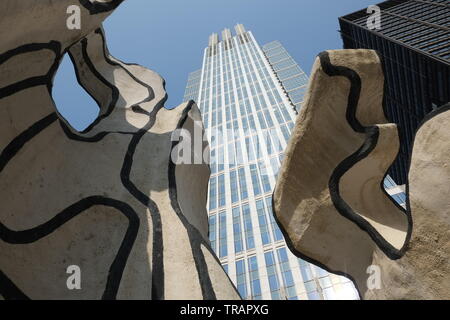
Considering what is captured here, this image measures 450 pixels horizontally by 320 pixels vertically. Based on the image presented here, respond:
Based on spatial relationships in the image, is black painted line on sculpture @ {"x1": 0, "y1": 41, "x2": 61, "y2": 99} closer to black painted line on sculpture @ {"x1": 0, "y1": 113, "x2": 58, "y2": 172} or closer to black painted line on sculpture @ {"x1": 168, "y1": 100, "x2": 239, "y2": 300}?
black painted line on sculpture @ {"x1": 0, "y1": 113, "x2": 58, "y2": 172}

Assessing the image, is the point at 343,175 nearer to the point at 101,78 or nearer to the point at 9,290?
the point at 9,290

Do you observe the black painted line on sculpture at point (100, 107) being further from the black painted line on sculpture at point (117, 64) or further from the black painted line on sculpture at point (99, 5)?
the black painted line on sculpture at point (99, 5)

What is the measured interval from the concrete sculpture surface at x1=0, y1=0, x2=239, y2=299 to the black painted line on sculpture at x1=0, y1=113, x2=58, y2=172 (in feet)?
0.04

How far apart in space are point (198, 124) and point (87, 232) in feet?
10.3

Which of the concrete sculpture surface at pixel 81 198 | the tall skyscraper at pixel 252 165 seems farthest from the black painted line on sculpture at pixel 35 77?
the tall skyscraper at pixel 252 165

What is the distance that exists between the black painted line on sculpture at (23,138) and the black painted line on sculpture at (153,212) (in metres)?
1.21

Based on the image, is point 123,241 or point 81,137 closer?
point 123,241

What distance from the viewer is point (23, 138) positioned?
5.44 metres

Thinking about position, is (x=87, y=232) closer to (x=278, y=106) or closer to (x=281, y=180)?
(x=281, y=180)

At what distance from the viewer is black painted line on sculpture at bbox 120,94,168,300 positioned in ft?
15.0

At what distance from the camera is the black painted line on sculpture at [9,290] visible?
4363 mm

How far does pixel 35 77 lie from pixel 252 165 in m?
34.2

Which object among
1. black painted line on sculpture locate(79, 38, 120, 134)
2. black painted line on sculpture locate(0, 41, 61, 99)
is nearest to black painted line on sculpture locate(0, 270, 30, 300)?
black painted line on sculpture locate(0, 41, 61, 99)

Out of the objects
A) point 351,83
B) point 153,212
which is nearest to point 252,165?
point 351,83
